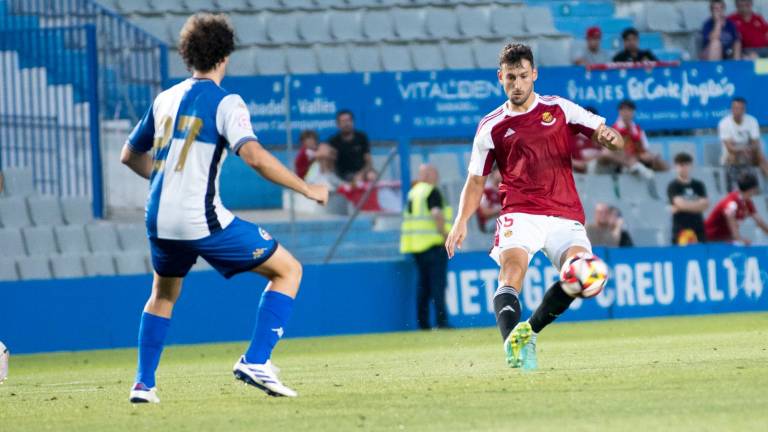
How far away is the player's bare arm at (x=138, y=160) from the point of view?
8.26 m

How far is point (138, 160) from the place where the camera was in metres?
8.28

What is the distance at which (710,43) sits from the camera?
21547 millimetres

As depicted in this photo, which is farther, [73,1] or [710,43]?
[710,43]

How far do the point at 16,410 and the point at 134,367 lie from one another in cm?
451

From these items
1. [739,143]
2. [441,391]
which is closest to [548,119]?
[441,391]

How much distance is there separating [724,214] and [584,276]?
1032 cm

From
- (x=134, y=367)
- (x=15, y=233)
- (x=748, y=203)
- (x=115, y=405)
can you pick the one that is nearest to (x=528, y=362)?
(x=115, y=405)

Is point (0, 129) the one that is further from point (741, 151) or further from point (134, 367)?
point (741, 151)

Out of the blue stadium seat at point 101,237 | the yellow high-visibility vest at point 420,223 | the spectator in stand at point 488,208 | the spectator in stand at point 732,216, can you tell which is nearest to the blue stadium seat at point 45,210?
the blue stadium seat at point 101,237

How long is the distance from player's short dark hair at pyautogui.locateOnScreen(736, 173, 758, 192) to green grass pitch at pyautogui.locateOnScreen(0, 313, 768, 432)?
5363mm

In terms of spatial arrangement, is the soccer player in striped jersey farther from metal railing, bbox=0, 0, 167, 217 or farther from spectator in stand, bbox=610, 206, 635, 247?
spectator in stand, bbox=610, 206, 635, 247

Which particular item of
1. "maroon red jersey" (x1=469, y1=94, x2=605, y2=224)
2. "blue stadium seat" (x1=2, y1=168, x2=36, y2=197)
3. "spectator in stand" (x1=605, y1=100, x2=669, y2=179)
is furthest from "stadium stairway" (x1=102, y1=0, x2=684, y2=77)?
"maroon red jersey" (x1=469, y1=94, x2=605, y2=224)

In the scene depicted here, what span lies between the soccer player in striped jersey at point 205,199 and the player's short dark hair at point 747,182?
11.9m

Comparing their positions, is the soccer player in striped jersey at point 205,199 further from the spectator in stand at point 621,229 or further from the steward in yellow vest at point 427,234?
the spectator in stand at point 621,229
